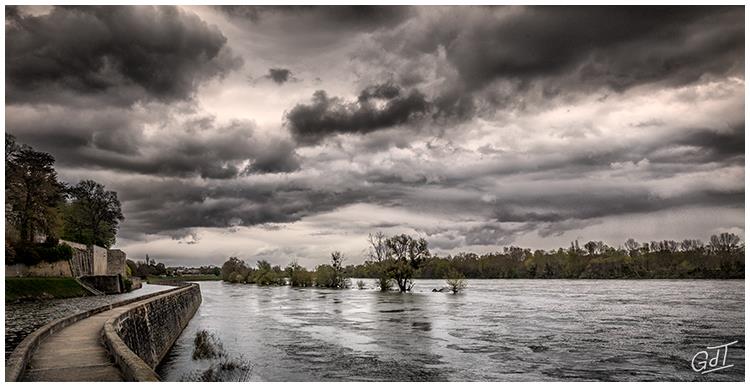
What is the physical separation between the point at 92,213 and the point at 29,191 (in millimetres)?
30732

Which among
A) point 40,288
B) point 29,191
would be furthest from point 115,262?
point 40,288

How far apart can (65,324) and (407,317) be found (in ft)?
71.3

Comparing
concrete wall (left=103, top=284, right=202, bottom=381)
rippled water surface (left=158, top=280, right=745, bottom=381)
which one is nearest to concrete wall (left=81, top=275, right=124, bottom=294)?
rippled water surface (left=158, top=280, right=745, bottom=381)

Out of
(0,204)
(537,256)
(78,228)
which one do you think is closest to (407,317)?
(0,204)

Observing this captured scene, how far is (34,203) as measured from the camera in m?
53.2

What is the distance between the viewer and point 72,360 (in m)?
12.2

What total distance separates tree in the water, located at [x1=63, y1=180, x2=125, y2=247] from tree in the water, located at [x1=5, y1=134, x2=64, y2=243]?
78.5 ft

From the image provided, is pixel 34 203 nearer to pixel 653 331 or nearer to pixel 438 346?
pixel 438 346

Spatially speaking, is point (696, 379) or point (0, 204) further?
point (696, 379)

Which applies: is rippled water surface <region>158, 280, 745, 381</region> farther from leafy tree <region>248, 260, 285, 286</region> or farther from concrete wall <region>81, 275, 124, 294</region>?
leafy tree <region>248, 260, 285, 286</region>

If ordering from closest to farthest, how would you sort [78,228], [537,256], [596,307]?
1. [596,307]
2. [78,228]
3. [537,256]

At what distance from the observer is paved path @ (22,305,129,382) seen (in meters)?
10.8

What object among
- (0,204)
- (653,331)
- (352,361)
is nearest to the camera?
(0,204)

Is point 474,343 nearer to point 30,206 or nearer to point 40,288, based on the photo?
point 40,288
